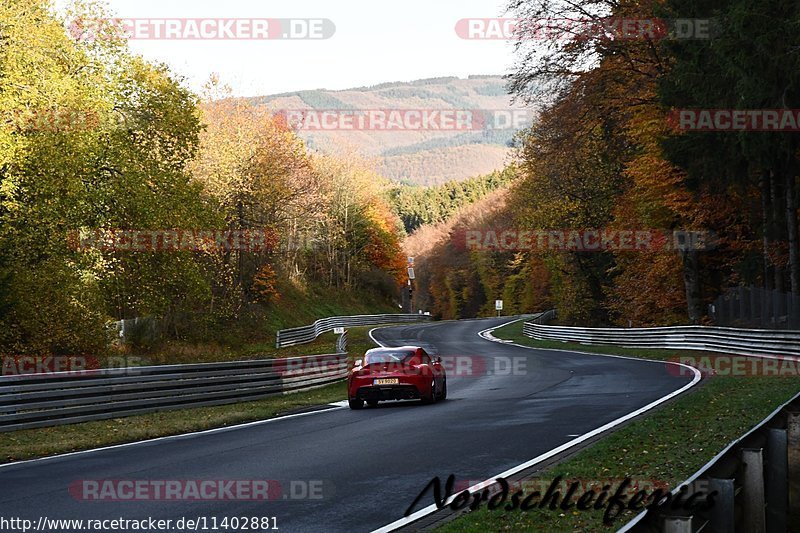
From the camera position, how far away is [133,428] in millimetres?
15977

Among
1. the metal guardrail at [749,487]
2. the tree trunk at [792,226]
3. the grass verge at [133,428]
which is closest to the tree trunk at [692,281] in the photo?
the tree trunk at [792,226]

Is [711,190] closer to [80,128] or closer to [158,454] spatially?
[80,128]

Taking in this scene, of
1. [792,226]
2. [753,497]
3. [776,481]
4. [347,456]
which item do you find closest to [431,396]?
[347,456]

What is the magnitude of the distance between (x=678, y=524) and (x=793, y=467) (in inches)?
173

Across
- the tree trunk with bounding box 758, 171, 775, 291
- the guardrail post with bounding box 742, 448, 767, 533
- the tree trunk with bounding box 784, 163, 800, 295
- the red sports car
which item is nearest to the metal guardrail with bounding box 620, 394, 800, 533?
the guardrail post with bounding box 742, 448, 767, 533

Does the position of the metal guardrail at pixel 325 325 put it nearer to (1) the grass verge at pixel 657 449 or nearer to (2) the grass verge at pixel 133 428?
(2) the grass verge at pixel 133 428

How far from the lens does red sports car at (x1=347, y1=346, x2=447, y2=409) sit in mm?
19656

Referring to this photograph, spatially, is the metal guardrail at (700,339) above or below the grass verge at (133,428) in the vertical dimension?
below

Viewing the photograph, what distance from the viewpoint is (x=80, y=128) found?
31.7m

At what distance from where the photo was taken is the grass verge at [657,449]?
7.83 metres

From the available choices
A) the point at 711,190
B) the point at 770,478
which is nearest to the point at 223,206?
the point at 711,190

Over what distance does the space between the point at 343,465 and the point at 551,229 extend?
45.3m

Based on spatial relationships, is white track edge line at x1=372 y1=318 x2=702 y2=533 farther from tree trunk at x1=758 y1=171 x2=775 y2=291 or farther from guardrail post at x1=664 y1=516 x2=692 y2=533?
tree trunk at x1=758 y1=171 x2=775 y2=291

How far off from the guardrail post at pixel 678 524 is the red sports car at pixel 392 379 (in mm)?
15525
